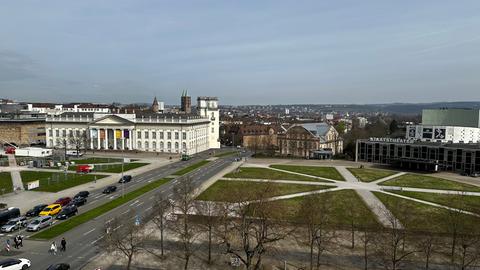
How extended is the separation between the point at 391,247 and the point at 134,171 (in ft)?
203

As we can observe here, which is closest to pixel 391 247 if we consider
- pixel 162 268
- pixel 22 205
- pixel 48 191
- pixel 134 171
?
pixel 162 268

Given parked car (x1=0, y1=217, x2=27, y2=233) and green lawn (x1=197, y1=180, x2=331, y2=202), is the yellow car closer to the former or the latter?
parked car (x1=0, y1=217, x2=27, y2=233)

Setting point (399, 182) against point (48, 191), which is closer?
point (48, 191)

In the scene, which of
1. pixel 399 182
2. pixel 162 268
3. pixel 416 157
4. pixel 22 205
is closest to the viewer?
pixel 162 268

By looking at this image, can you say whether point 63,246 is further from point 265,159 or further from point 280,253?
point 265,159

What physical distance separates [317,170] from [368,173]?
1088 cm

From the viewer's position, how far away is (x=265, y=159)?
360ft

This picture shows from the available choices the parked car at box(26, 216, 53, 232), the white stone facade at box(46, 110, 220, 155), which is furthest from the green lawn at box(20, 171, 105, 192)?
the white stone facade at box(46, 110, 220, 155)

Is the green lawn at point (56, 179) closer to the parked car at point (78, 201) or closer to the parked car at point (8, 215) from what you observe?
the parked car at point (78, 201)

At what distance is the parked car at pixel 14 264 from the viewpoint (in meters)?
32.0

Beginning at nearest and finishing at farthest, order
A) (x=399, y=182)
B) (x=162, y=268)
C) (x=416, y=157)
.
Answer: (x=162, y=268), (x=399, y=182), (x=416, y=157)

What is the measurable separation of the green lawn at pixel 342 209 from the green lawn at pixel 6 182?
45.2 meters

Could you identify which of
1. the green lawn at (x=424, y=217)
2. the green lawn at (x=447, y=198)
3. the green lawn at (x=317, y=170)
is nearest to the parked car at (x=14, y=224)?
the green lawn at (x=424, y=217)

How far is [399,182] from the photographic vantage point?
241ft
